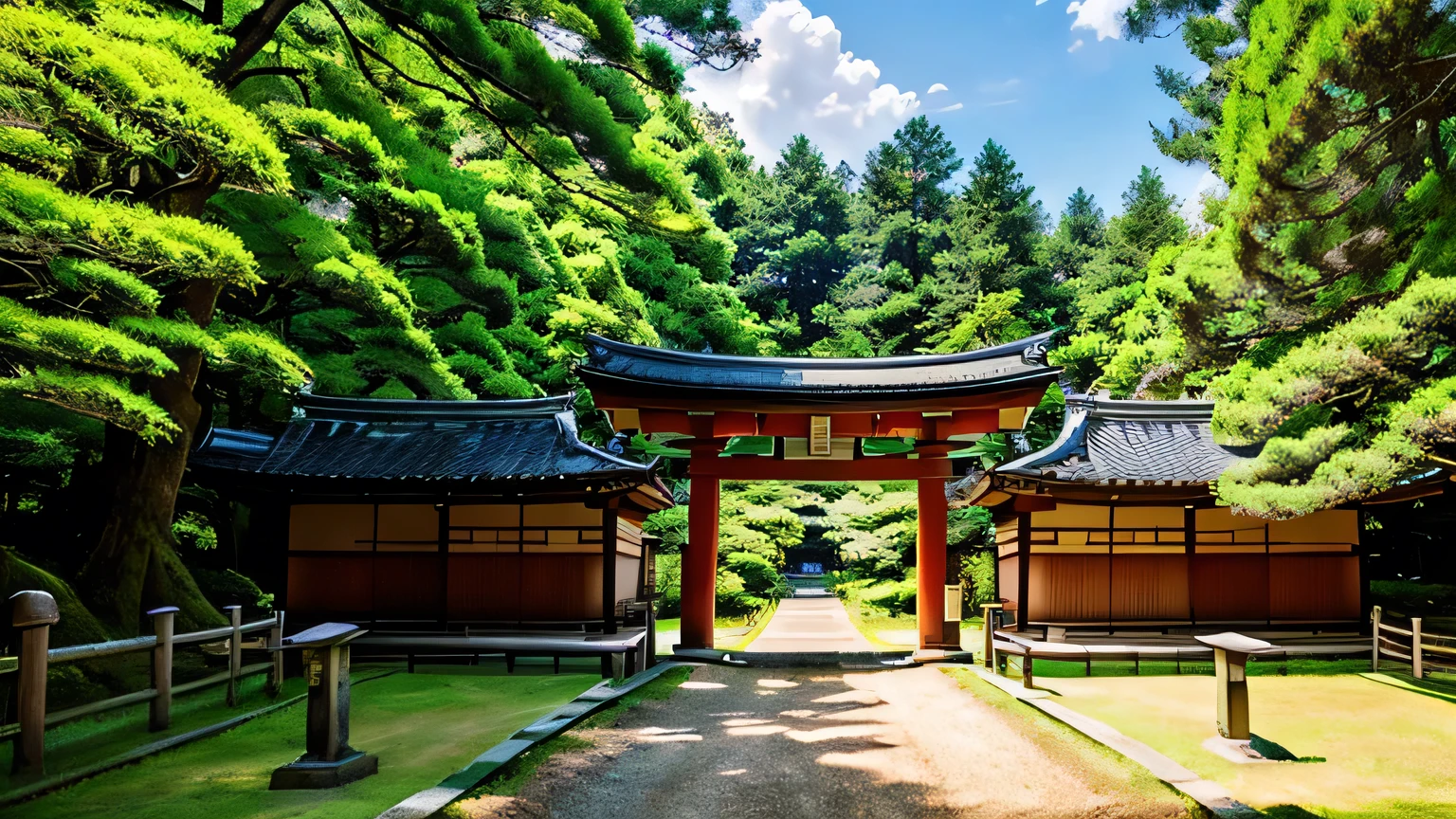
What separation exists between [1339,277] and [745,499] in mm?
20919

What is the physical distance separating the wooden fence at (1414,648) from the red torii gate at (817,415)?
5626mm

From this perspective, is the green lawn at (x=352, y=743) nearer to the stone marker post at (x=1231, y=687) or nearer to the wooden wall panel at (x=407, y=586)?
the wooden wall panel at (x=407, y=586)

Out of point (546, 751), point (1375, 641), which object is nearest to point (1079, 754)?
point (546, 751)

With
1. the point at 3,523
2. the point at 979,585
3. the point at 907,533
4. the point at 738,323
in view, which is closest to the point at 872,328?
the point at 738,323

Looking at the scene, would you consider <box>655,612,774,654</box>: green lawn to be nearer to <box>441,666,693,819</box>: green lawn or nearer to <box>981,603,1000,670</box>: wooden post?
<box>981,603,1000,670</box>: wooden post

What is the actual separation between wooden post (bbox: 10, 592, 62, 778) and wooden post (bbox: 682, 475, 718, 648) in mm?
7795

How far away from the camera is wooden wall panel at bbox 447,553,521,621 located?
536 inches

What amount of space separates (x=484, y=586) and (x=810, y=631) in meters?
9.23

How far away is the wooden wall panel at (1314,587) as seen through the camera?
44.4ft

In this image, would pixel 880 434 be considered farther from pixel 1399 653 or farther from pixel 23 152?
pixel 23 152

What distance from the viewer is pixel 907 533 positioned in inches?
1009

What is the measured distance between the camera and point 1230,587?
13516mm

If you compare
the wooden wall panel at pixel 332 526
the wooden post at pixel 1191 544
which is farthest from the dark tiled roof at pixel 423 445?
the wooden post at pixel 1191 544

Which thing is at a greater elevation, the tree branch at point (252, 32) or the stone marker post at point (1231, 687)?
the tree branch at point (252, 32)
